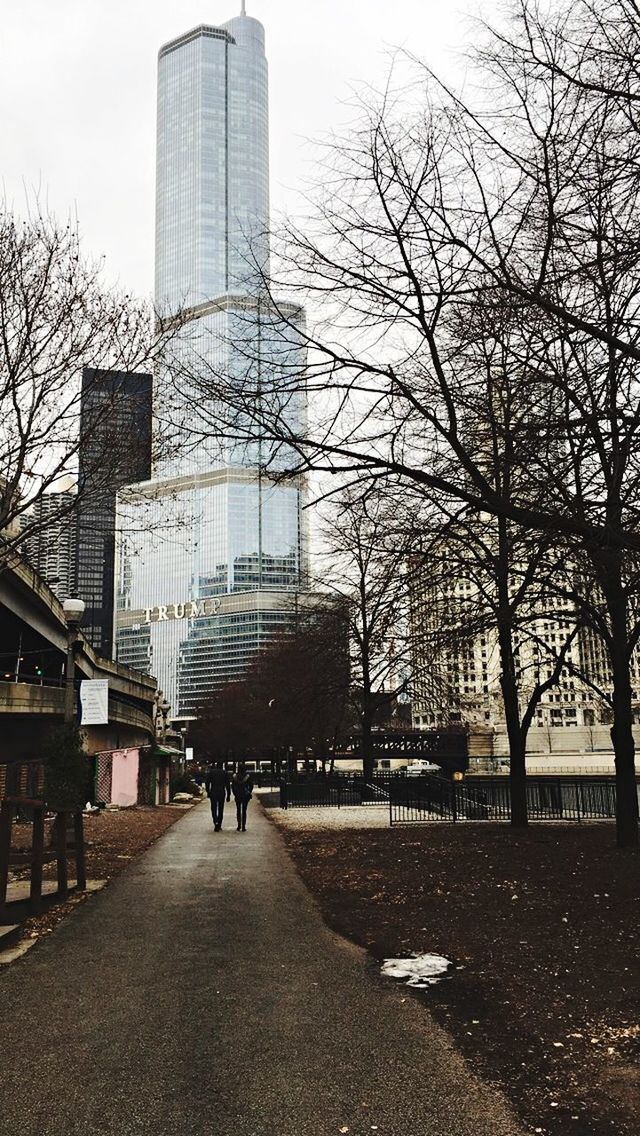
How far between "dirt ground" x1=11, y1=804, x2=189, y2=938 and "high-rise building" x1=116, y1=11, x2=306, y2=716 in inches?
210

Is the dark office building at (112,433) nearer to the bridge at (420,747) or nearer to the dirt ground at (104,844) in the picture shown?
the dirt ground at (104,844)

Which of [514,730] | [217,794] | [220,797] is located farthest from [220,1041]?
[217,794]

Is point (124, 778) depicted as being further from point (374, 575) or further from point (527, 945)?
point (527, 945)

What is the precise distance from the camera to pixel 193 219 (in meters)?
182

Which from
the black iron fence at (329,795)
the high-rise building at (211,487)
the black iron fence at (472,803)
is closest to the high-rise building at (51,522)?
the high-rise building at (211,487)

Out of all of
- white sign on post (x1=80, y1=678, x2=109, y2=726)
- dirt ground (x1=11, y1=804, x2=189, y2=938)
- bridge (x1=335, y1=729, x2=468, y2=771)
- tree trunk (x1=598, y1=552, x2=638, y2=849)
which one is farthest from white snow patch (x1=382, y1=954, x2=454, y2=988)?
bridge (x1=335, y1=729, x2=468, y2=771)

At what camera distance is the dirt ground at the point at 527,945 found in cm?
504

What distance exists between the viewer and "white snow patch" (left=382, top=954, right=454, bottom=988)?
7348 millimetres

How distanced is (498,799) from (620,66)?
1124 inches

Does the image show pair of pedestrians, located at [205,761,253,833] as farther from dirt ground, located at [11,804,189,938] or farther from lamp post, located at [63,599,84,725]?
lamp post, located at [63,599,84,725]

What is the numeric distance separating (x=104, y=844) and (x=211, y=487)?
8.59 m

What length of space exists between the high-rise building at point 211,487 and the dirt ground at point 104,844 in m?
5.33

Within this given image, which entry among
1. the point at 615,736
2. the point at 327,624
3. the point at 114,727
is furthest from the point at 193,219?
the point at 615,736

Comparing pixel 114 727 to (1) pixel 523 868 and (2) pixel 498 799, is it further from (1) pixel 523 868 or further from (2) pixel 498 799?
(1) pixel 523 868
